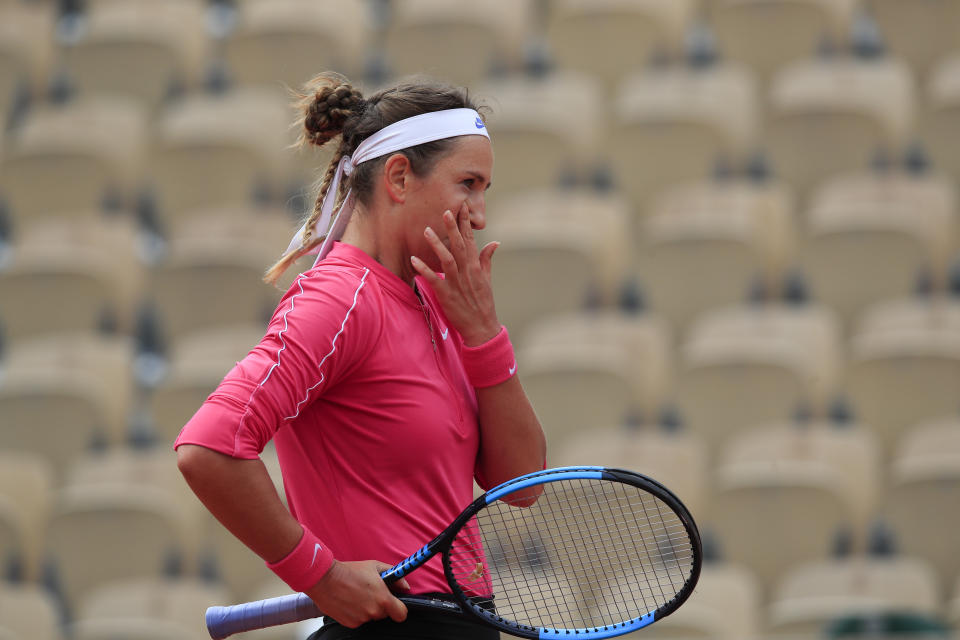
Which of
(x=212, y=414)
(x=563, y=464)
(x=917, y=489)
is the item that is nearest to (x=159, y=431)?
(x=563, y=464)

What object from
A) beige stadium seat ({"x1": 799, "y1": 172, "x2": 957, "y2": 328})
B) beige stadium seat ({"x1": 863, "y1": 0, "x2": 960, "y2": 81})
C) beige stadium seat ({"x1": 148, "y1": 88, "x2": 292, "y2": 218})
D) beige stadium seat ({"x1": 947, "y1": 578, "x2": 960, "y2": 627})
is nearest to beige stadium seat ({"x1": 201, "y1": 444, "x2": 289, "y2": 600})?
beige stadium seat ({"x1": 148, "y1": 88, "x2": 292, "y2": 218})

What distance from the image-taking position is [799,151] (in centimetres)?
588

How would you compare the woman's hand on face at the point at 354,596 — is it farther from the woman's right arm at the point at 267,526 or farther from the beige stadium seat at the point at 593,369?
the beige stadium seat at the point at 593,369

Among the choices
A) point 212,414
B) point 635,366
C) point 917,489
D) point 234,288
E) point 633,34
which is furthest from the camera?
point 633,34

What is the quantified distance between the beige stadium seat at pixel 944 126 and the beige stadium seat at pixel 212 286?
2893mm

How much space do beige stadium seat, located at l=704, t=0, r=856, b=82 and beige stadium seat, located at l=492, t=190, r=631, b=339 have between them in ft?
4.23

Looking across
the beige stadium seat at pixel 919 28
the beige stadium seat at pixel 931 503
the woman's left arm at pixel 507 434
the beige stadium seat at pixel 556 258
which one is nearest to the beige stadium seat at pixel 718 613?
the beige stadium seat at pixel 931 503

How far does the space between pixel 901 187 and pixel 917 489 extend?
1.62 m

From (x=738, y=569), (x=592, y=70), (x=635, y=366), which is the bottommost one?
(x=738, y=569)

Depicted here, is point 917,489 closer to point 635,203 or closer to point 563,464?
point 563,464

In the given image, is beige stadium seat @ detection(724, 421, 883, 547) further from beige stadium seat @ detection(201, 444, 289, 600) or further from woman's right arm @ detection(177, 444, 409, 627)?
woman's right arm @ detection(177, 444, 409, 627)

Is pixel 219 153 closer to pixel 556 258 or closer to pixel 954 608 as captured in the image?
pixel 556 258

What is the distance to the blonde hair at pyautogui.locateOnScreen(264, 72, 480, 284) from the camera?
179 centimetres

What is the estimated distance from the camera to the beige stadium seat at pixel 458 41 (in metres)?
6.46
